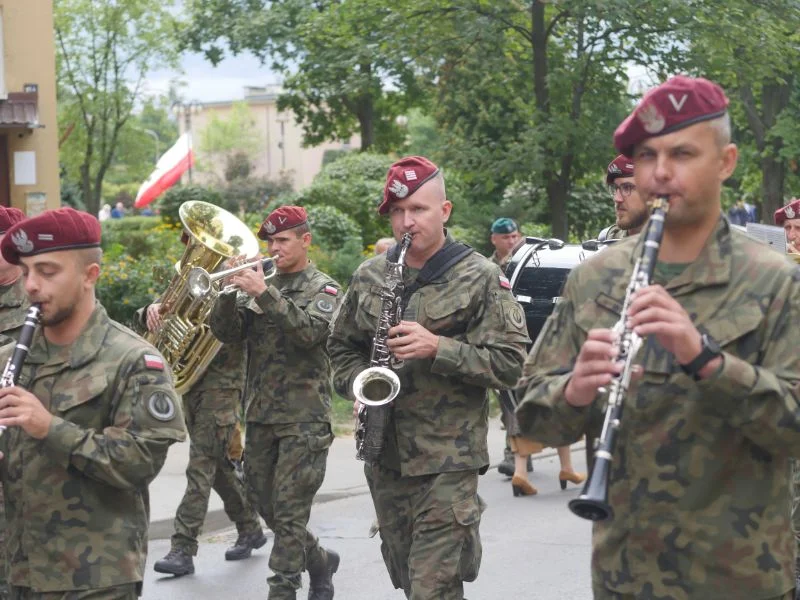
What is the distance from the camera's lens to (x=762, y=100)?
2239cm

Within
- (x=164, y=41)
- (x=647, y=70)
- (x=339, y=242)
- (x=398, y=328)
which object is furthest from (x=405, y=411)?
(x=164, y=41)

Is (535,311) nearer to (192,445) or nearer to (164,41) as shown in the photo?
(192,445)

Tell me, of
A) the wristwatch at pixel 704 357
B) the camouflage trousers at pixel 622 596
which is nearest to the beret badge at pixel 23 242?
the camouflage trousers at pixel 622 596

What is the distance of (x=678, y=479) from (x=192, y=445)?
18.7 ft

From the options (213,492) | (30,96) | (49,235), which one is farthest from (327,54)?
(49,235)

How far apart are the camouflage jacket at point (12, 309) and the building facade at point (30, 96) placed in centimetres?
1016

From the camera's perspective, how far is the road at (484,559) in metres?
7.85

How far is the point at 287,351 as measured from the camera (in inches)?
297

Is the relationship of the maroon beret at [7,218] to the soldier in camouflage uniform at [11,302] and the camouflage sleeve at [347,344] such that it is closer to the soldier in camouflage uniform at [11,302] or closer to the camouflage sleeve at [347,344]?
the soldier in camouflage uniform at [11,302]

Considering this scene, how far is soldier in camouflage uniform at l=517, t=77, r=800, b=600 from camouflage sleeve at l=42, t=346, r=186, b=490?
1.45 m

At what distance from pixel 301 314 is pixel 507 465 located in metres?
4.55

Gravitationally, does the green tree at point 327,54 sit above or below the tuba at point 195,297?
above

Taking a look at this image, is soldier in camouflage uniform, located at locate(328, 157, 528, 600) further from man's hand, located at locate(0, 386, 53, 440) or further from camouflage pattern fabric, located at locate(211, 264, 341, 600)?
man's hand, located at locate(0, 386, 53, 440)

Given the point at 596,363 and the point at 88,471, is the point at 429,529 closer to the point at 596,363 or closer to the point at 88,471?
the point at 88,471
